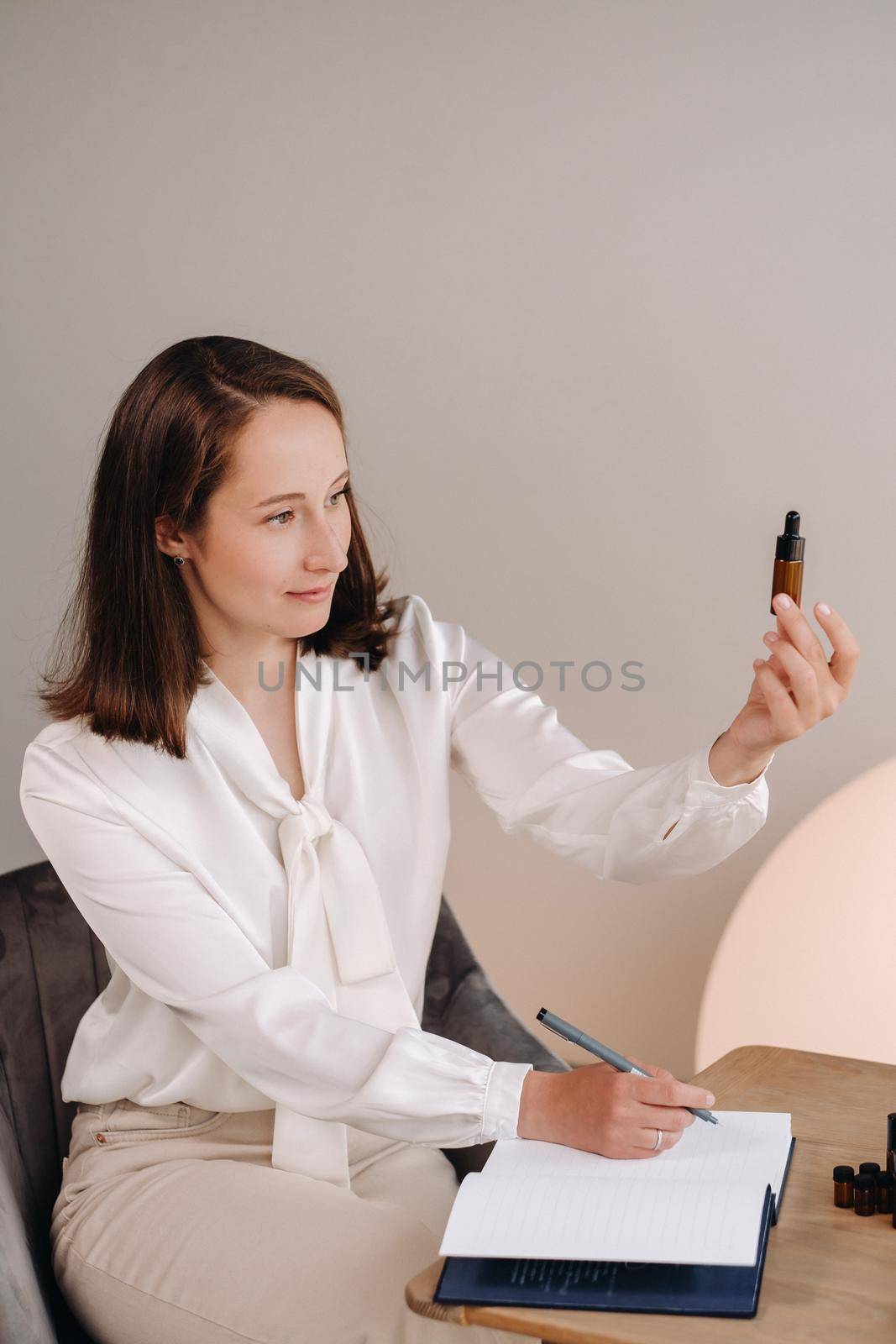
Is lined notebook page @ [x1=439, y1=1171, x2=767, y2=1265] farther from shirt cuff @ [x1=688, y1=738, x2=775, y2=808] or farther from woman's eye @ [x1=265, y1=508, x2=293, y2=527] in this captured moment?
woman's eye @ [x1=265, y1=508, x2=293, y2=527]

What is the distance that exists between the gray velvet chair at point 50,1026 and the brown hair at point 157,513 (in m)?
0.26

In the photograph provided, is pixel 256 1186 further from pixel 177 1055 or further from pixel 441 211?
pixel 441 211

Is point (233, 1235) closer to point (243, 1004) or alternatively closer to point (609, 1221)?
point (243, 1004)

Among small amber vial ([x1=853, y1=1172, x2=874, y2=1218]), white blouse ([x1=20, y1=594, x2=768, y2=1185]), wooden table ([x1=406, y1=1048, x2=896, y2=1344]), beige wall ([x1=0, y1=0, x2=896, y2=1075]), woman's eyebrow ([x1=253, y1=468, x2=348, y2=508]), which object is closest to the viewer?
wooden table ([x1=406, y1=1048, x2=896, y2=1344])

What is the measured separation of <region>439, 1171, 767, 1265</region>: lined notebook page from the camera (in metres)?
0.87

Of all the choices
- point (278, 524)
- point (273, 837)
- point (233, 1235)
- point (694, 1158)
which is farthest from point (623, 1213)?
point (278, 524)

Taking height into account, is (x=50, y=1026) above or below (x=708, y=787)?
below

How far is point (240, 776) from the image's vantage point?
4.69 ft

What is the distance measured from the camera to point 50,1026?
4.98 ft

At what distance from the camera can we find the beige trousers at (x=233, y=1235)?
1098mm

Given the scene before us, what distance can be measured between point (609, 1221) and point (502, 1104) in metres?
0.21

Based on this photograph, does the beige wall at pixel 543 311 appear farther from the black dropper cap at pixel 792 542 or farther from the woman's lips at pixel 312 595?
the black dropper cap at pixel 792 542

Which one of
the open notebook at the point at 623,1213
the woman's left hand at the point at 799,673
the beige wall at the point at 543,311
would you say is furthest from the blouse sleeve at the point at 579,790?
the beige wall at the point at 543,311

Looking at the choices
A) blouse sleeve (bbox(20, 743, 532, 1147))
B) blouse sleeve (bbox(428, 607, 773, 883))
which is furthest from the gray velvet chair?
blouse sleeve (bbox(428, 607, 773, 883))
